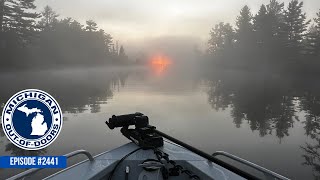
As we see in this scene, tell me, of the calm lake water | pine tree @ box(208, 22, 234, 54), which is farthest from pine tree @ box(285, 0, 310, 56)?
the calm lake water

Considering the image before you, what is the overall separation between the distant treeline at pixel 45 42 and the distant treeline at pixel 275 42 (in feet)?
188

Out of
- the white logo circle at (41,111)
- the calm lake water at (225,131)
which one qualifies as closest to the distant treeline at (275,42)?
the calm lake water at (225,131)

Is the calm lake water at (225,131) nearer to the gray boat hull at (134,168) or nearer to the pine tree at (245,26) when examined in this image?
the gray boat hull at (134,168)

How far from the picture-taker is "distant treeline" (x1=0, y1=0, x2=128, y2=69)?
6134cm

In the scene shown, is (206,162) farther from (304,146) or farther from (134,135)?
(304,146)

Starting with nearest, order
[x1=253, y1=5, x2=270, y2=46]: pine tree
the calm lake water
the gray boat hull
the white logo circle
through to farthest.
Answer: the gray boat hull < the white logo circle < the calm lake water < [x1=253, y1=5, x2=270, y2=46]: pine tree

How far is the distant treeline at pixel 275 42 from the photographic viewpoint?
68.8 metres

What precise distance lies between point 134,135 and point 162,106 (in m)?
18.3

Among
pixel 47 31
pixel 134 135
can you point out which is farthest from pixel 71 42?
pixel 134 135

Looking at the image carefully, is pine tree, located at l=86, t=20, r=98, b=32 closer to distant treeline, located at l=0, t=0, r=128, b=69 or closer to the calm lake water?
distant treeline, located at l=0, t=0, r=128, b=69

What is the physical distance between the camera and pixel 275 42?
7681 cm

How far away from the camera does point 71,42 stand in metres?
107

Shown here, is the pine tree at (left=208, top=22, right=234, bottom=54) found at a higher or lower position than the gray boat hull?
higher

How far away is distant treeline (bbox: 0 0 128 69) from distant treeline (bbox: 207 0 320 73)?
57.3m
